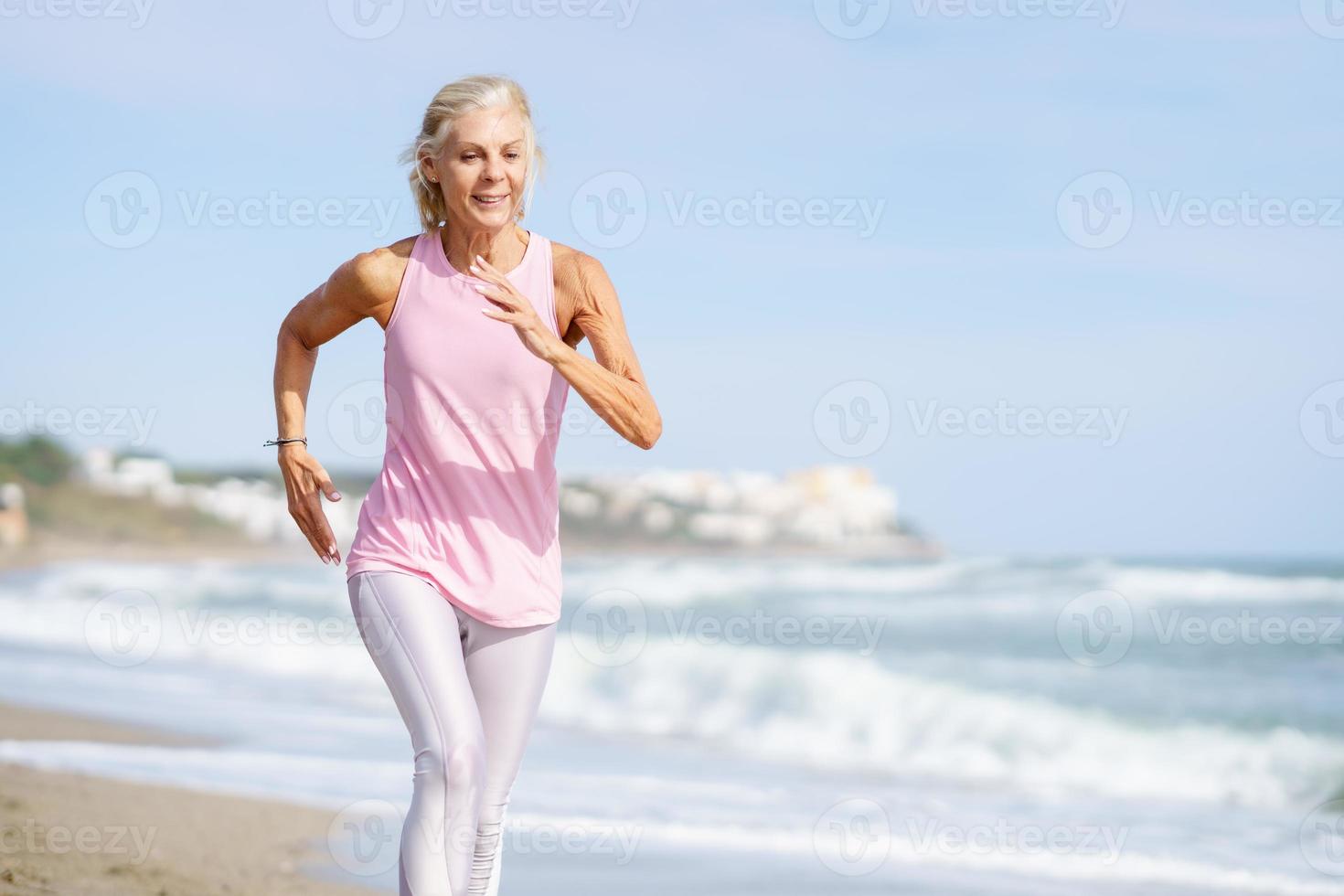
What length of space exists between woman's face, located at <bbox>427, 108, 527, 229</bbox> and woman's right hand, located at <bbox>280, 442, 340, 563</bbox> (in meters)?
0.63

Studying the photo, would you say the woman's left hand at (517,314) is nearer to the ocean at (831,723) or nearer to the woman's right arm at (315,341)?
the woman's right arm at (315,341)

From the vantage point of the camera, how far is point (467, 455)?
2943mm

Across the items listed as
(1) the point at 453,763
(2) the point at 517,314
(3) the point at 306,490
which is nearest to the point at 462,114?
(2) the point at 517,314

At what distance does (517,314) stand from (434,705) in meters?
0.79

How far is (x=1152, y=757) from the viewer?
11.2m

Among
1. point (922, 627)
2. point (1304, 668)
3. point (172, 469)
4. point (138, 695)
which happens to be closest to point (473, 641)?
point (138, 695)

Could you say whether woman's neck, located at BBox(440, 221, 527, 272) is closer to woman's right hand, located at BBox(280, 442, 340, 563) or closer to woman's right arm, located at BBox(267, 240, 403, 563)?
woman's right arm, located at BBox(267, 240, 403, 563)

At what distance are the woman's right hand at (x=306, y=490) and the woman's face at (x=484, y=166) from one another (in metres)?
0.63

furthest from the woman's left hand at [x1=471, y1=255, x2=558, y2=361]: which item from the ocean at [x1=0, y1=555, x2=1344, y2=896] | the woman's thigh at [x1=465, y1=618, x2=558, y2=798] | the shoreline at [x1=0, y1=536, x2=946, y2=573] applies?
the shoreline at [x1=0, y1=536, x2=946, y2=573]

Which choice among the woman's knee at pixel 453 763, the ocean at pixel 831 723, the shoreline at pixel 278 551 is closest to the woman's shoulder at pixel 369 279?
the woman's knee at pixel 453 763

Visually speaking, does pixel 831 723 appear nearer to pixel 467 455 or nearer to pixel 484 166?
pixel 467 455

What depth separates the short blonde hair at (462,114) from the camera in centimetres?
292

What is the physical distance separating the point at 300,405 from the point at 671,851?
11.2 ft

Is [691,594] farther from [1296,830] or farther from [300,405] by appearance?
[300,405]
